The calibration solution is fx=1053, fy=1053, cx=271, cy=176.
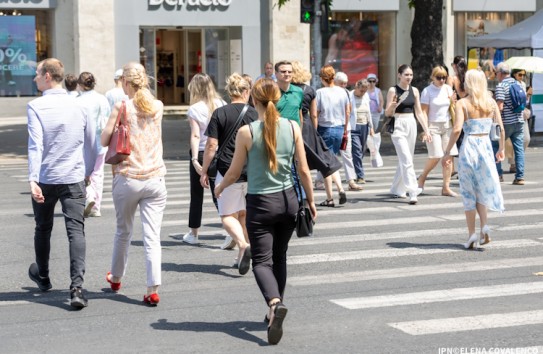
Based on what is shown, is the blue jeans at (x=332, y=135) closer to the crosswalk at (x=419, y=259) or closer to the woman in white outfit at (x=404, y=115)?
the woman in white outfit at (x=404, y=115)

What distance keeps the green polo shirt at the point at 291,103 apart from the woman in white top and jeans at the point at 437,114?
412 cm

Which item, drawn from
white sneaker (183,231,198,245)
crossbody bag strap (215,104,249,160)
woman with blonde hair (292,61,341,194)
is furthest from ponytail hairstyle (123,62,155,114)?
white sneaker (183,231,198,245)

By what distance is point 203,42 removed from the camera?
110ft

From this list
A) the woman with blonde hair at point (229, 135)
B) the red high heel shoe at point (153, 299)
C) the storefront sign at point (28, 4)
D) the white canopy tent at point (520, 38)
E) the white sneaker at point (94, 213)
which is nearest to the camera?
the red high heel shoe at point (153, 299)

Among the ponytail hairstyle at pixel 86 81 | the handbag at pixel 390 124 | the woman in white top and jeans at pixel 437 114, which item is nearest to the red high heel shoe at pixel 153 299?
the ponytail hairstyle at pixel 86 81

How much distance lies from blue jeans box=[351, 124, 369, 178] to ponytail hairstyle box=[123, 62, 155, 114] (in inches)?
332

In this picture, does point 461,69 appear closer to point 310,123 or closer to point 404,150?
point 404,150

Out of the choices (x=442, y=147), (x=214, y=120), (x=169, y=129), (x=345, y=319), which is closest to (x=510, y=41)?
(x=169, y=129)

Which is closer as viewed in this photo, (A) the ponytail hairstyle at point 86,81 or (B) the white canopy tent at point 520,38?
(A) the ponytail hairstyle at point 86,81

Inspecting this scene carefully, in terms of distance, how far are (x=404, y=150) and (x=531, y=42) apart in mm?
12269

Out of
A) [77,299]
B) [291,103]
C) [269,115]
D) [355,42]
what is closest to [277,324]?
[269,115]

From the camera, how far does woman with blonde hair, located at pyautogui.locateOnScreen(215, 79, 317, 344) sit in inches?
282

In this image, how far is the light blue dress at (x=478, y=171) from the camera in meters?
10.6

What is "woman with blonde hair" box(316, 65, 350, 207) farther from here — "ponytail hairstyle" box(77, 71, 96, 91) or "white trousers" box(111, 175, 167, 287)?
"white trousers" box(111, 175, 167, 287)
